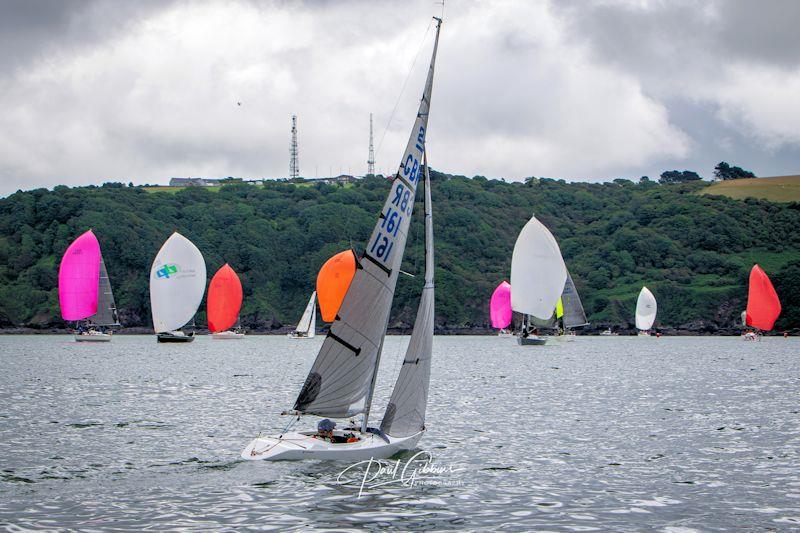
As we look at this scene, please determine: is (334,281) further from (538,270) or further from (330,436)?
(330,436)

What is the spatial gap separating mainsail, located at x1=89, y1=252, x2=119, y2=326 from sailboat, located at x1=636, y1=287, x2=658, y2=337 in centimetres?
7597

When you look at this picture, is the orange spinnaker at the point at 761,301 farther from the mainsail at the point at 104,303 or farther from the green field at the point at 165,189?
the green field at the point at 165,189

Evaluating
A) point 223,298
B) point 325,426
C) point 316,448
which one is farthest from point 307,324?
point 316,448

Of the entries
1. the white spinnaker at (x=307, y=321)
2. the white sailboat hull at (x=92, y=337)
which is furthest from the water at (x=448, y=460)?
the white spinnaker at (x=307, y=321)

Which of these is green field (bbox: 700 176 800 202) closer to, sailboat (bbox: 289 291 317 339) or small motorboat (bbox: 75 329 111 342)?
sailboat (bbox: 289 291 317 339)

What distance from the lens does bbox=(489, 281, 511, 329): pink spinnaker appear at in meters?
119

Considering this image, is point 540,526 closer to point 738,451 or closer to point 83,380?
point 738,451

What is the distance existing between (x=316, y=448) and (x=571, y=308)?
83.6 meters

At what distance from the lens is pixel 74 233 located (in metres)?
144

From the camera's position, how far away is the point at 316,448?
20.3m

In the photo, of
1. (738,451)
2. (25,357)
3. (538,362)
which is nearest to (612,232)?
(538,362)

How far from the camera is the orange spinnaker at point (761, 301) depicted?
10938 cm

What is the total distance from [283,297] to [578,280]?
5083 cm

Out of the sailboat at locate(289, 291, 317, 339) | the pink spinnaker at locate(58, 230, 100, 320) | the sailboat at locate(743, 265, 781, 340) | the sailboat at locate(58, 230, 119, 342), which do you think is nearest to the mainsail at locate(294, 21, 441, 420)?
the sailboat at locate(58, 230, 119, 342)
